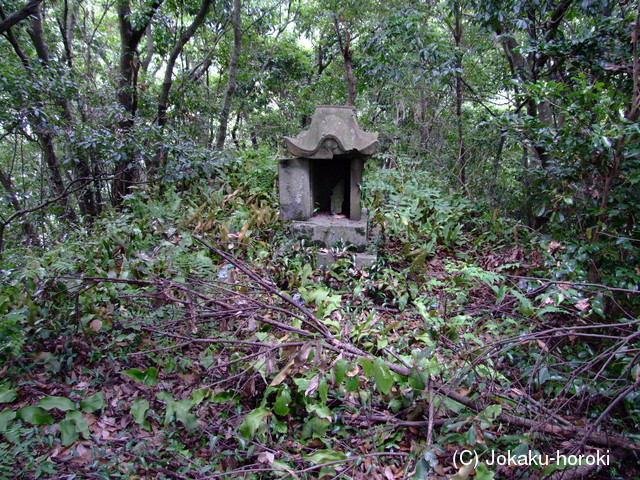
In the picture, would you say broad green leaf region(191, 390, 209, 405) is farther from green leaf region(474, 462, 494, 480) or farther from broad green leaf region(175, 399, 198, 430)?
green leaf region(474, 462, 494, 480)

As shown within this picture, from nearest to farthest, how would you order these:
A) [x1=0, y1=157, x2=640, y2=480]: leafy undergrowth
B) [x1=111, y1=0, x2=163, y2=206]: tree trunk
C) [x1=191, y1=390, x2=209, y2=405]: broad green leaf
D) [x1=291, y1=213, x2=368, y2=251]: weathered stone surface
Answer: [x1=0, y1=157, x2=640, y2=480]: leafy undergrowth → [x1=191, y1=390, x2=209, y2=405]: broad green leaf → [x1=291, y1=213, x2=368, y2=251]: weathered stone surface → [x1=111, y1=0, x2=163, y2=206]: tree trunk

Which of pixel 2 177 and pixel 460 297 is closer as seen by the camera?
pixel 460 297

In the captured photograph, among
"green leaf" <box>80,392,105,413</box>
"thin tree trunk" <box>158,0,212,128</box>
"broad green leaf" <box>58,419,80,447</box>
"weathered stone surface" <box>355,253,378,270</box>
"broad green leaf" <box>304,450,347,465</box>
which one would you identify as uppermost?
"thin tree trunk" <box>158,0,212,128</box>

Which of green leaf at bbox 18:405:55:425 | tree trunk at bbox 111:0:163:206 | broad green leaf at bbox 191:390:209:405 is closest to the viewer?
green leaf at bbox 18:405:55:425

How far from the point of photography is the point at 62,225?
4965 millimetres

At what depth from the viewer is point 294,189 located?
A: 4094 millimetres

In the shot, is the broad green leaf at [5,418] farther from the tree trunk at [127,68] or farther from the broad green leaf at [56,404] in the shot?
the tree trunk at [127,68]

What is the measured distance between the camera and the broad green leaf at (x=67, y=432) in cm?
165

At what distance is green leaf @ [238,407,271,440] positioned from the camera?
5.93 ft

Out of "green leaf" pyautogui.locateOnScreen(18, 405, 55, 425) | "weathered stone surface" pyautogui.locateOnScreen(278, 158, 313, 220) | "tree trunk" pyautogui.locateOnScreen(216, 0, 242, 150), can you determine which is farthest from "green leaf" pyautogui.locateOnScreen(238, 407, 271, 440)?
"tree trunk" pyautogui.locateOnScreen(216, 0, 242, 150)

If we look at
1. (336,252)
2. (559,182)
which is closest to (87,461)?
(336,252)

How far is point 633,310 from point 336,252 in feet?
7.88

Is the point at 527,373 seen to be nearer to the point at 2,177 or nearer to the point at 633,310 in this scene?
the point at 633,310

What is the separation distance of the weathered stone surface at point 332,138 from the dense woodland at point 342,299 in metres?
0.90
